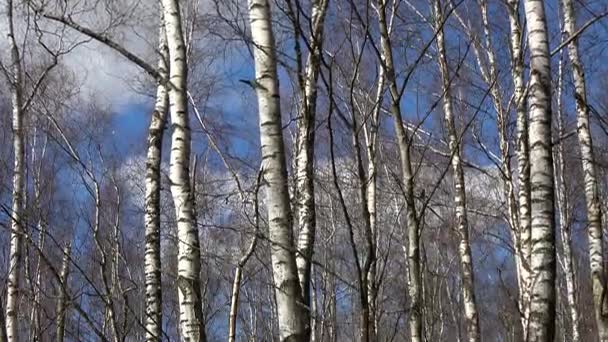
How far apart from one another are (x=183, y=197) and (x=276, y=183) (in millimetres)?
1827

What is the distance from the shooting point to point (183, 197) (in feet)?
17.1

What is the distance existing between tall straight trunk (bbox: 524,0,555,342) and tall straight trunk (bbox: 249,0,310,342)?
1.55 m

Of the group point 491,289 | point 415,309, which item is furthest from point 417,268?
point 491,289

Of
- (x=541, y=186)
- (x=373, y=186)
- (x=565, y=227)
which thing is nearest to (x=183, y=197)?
(x=541, y=186)

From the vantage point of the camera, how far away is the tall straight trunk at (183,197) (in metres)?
4.98

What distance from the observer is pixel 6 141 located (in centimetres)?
1499

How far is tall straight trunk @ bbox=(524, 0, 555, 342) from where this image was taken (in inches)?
168

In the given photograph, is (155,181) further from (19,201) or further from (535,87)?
(535,87)

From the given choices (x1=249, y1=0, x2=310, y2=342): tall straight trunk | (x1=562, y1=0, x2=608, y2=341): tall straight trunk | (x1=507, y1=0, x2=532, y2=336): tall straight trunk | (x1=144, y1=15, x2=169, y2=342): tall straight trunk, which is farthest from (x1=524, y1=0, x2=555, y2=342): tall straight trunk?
(x1=144, y1=15, x2=169, y2=342): tall straight trunk

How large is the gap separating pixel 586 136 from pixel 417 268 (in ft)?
13.6

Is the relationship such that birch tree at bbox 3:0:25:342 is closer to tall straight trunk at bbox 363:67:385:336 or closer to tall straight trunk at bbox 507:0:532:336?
tall straight trunk at bbox 363:67:385:336

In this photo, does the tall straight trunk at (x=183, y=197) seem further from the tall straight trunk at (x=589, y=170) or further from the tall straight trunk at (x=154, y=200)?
the tall straight trunk at (x=589, y=170)

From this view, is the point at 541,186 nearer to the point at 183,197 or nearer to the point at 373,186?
the point at 183,197

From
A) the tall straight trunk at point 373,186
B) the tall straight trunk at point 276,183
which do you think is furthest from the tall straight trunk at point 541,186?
the tall straight trunk at point 276,183
